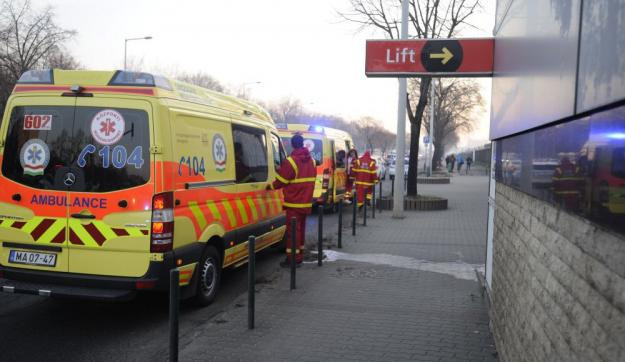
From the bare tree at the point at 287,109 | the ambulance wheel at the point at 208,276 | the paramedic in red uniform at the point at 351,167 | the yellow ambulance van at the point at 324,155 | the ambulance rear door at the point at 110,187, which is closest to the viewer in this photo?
the ambulance rear door at the point at 110,187

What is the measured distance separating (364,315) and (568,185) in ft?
12.4

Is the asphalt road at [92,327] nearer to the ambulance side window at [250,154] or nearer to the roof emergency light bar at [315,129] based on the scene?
the ambulance side window at [250,154]

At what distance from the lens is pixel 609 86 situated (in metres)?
1.68

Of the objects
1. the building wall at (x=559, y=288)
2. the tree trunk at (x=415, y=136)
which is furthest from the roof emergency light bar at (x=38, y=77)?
the tree trunk at (x=415, y=136)

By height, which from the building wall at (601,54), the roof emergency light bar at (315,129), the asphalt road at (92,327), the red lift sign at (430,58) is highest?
the red lift sign at (430,58)

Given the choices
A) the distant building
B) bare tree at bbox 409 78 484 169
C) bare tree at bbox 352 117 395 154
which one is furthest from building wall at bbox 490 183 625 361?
bare tree at bbox 352 117 395 154

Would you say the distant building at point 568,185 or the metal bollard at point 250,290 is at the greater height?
the distant building at point 568,185

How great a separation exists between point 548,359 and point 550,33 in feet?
4.94

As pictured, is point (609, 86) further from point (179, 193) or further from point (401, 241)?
point (401, 241)

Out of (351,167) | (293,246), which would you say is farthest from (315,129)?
(293,246)

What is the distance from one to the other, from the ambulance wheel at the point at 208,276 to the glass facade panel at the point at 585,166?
375cm

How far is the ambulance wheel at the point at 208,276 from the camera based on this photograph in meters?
5.81

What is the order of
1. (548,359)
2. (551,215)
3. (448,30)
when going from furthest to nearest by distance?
(448,30)
(551,215)
(548,359)

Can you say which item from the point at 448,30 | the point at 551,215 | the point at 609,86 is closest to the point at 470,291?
the point at 551,215
